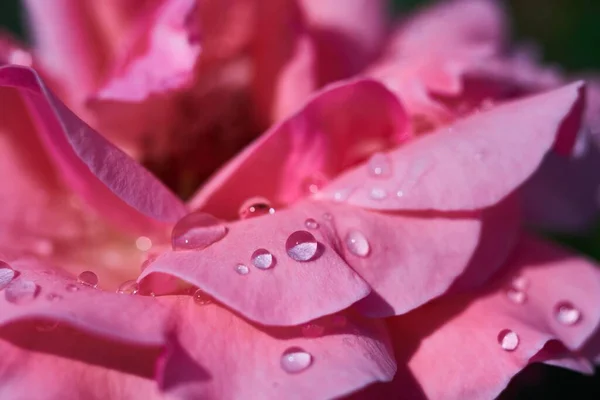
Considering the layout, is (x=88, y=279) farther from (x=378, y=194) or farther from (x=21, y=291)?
(x=378, y=194)

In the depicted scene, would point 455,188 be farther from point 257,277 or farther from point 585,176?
point 585,176

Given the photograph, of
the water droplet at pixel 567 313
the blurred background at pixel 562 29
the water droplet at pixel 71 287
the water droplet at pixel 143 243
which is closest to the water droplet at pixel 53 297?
the water droplet at pixel 71 287

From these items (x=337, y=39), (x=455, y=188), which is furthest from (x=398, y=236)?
(x=337, y=39)

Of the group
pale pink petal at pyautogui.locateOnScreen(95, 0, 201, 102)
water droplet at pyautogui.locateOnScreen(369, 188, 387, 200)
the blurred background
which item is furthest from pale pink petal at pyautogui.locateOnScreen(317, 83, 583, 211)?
the blurred background

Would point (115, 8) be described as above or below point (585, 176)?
above

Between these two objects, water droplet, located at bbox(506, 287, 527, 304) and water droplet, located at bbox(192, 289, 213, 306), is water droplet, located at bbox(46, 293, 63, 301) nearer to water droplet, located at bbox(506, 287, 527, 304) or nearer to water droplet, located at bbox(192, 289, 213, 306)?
water droplet, located at bbox(192, 289, 213, 306)

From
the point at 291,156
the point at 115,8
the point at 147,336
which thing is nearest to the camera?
Result: the point at 147,336

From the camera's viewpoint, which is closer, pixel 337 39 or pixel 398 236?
pixel 398 236

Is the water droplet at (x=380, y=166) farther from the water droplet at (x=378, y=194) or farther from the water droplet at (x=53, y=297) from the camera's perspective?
the water droplet at (x=53, y=297)
